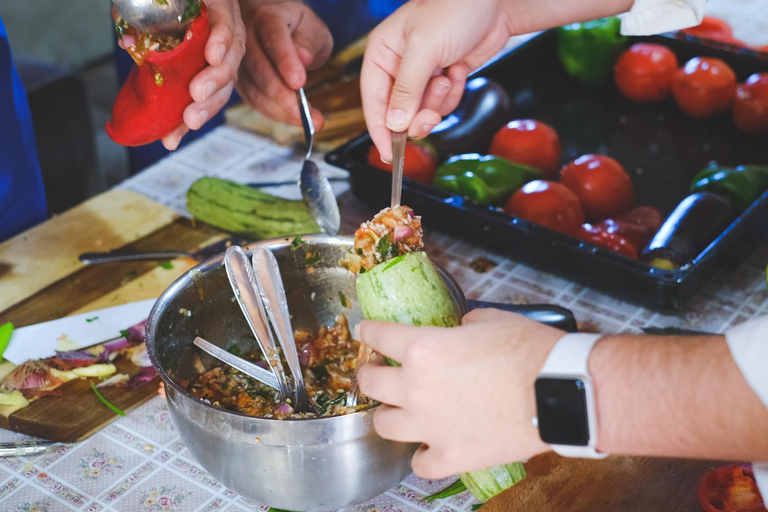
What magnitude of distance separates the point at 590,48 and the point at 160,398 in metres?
1.65

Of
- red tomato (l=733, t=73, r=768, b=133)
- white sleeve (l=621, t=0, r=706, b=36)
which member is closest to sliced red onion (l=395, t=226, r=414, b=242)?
white sleeve (l=621, t=0, r=706, b=36)

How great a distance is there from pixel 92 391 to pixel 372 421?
2.23 ft

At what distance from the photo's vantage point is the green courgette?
117 centimetres

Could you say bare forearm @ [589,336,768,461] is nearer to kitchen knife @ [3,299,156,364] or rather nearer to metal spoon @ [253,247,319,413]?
metal spoon @ [253,247,319,413]

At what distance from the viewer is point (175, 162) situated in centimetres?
234

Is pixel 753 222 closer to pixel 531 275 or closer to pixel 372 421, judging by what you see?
pixel 531 275

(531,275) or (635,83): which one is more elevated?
(635,83)

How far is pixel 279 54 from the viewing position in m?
1.86

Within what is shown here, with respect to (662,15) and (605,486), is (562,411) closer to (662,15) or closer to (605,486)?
(605,486)

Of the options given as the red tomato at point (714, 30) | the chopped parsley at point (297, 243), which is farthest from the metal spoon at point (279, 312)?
the red tomato at point (714, 30)

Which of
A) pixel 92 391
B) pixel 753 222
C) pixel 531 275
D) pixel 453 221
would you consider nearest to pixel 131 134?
pixel 92 391

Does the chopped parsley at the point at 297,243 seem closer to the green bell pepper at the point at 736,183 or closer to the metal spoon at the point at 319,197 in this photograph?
the metal spoon at the point at 319,197

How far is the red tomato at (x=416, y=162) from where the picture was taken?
6.65 feet

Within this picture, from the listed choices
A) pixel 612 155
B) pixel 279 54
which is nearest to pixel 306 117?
pixel 279 54
